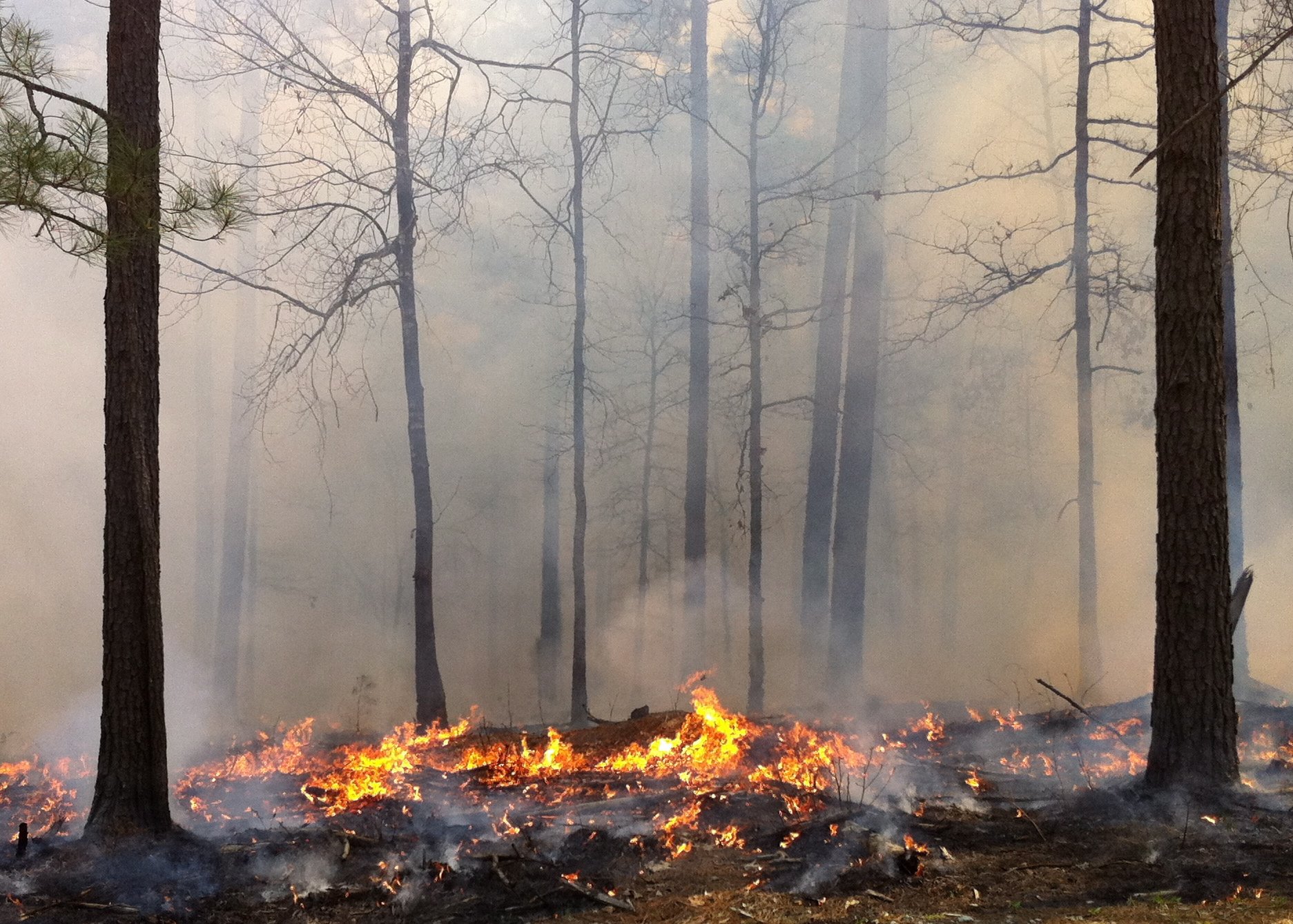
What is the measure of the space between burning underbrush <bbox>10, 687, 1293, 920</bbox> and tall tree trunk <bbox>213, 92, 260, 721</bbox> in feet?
24.8

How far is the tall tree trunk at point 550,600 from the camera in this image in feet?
54.8

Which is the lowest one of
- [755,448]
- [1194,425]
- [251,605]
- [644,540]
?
[251,605]

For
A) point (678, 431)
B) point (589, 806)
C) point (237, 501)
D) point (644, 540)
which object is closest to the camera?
point (589, 806)

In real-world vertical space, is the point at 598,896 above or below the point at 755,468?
below

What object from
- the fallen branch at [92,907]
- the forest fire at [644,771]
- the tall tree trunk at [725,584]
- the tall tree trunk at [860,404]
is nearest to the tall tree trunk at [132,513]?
the forest fire at [644,771]

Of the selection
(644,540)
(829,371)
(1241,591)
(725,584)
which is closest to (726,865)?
(1241,591)

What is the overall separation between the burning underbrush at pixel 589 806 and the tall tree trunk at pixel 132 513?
0.54 meters

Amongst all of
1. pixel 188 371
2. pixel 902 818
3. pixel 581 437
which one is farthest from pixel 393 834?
pixel 188 371

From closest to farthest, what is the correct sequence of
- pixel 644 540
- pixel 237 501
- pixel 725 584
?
pixel 237 501 < pixel 644 540 < pixel 725 584

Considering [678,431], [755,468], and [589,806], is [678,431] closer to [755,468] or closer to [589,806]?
[755,468]

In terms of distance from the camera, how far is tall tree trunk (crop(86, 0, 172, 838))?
21.5 feet

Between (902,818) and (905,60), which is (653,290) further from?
(902,818)

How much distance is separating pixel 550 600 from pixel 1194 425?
1172 cm

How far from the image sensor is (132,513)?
6684 millimetres
